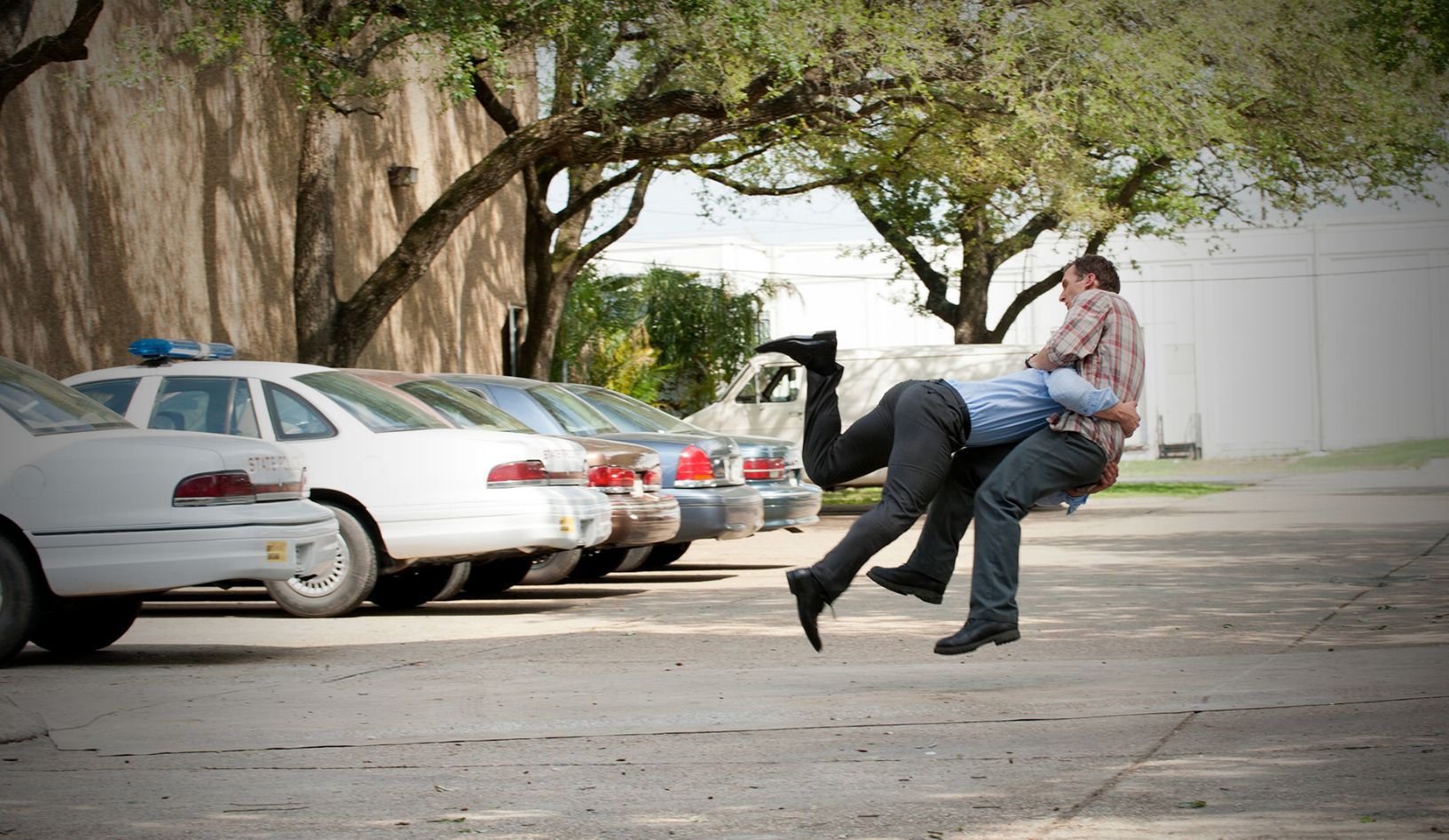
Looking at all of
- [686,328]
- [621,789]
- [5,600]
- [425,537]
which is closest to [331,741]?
[621,789]

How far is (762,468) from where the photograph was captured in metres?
15.7

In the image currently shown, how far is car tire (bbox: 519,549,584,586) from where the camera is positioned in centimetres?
1335

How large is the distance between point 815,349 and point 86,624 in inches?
190

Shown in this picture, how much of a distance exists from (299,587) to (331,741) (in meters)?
5.14

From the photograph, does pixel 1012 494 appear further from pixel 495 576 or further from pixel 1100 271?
pixel 495 576

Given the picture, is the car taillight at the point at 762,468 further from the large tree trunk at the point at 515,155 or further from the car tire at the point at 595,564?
the large tree trunk at the point at 515,155

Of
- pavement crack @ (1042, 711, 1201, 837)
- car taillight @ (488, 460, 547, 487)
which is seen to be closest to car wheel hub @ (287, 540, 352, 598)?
car taillight @ (488, 460, 547, 487)

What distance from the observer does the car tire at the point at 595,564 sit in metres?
15.1

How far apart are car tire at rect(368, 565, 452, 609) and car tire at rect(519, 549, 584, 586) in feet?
3.41

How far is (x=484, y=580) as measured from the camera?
13.2 metres

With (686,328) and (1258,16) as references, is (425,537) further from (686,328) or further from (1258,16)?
(686,328)

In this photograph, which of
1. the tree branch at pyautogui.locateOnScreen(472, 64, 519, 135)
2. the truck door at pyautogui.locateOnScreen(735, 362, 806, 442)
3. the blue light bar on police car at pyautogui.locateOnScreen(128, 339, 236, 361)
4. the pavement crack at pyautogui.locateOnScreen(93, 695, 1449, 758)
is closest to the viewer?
the pavement crack at pyautogui.locateOnScreen(93, 695, 1449, 758)

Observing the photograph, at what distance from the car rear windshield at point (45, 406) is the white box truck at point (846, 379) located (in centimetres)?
1572

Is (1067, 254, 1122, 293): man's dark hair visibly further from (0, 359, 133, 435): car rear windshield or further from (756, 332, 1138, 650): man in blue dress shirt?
(0, 359, 133, 435): car rear windshield
